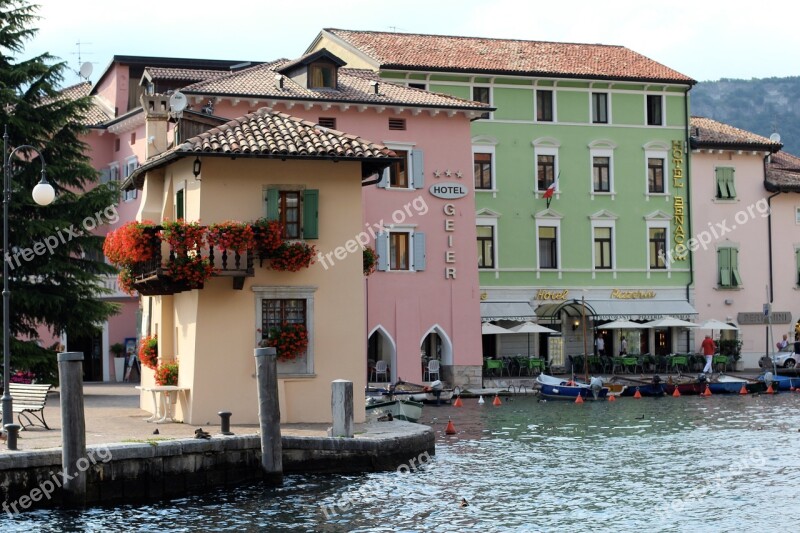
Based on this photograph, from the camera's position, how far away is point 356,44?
59062 millimetres

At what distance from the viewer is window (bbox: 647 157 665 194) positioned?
203 feet

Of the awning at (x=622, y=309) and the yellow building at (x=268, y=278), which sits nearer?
the yellow building at (x=268, y=278)

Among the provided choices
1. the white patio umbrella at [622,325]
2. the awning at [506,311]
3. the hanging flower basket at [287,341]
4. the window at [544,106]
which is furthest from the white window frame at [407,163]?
the hanging flower basket at [287,341]

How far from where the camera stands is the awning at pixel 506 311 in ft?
187

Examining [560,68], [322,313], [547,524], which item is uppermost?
[560,68]

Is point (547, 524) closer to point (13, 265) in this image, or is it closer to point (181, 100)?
point (181, 100)

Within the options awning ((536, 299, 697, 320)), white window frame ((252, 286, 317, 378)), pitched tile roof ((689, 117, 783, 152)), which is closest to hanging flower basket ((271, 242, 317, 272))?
white window frame ((252, 286, 317, 378))

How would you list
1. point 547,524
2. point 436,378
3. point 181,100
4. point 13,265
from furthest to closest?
point 436,378 → point 13,265 → point 181,100 → point 547,524

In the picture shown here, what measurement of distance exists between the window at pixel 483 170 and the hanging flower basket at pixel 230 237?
3126 centimetres

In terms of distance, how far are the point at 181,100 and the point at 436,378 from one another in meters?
23.5

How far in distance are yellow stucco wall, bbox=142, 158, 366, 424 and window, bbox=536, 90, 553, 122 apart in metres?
31.4

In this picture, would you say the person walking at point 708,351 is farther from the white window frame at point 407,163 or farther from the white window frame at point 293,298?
the white window frame at point 293,298

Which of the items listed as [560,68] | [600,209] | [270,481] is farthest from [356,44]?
[270,481]

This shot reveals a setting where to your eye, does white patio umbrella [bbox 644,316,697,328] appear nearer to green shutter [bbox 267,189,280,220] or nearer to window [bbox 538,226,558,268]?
window [bbox 538,226,558,268]
